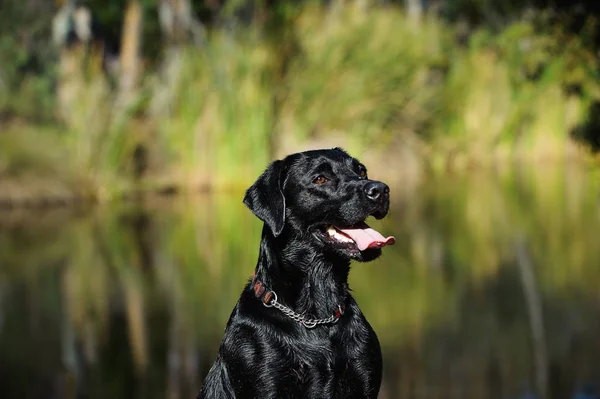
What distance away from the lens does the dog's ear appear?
4.44m

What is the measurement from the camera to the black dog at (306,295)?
165 inches

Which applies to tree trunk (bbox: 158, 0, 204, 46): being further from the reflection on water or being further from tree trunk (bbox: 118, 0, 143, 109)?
the reflection on water

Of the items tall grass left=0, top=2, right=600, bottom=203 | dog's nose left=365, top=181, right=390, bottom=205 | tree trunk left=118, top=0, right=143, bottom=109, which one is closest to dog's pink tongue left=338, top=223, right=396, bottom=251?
dog's nose left=365, top=181, right=390, bottom=205

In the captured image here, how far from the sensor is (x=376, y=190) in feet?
14.4

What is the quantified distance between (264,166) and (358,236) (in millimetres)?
16710

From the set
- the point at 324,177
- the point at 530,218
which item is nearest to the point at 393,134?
the point at 530,218

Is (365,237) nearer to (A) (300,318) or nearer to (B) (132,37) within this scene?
(A) (300,318)

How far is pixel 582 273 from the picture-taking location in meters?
11.4

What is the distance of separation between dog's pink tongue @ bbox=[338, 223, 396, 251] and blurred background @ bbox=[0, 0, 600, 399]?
2692 millimetres

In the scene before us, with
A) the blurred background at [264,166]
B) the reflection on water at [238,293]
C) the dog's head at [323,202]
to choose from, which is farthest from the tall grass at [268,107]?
the dog's head at [323,202]

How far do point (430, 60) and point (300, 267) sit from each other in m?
23.5

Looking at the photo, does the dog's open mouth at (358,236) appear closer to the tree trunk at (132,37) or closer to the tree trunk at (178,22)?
the tree trunk at (132,37)

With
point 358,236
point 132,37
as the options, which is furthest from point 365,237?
point 132,37

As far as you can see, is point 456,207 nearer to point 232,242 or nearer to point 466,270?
point 232,242
